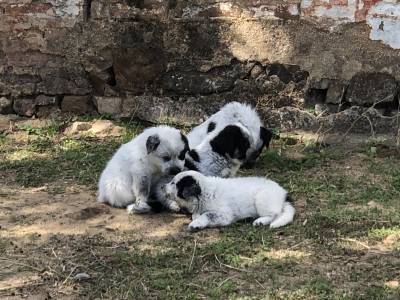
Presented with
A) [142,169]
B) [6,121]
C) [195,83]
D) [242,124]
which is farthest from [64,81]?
[142,169]

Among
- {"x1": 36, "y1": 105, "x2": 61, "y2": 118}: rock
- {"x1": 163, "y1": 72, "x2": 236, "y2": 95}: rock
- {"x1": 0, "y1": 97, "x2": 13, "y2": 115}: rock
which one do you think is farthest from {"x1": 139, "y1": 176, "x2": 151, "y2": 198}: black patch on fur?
{"x1": 0, "y1": 97, "x2": 13, "y2": 115}: rock

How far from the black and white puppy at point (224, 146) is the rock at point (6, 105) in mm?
2761

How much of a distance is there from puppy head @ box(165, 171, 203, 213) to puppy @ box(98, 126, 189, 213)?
0.69 feet

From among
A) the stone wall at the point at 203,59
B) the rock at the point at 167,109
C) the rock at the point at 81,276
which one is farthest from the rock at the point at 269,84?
the rock at the point at 81,276

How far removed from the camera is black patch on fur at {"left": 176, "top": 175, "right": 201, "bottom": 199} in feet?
17.9

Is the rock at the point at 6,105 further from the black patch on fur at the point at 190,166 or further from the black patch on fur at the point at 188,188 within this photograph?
the black patch on fur at the point at 188,188

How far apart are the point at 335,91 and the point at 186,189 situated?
2934 mm

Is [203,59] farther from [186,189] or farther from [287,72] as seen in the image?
[186,189]

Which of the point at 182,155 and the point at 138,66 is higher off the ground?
the point at 138,66

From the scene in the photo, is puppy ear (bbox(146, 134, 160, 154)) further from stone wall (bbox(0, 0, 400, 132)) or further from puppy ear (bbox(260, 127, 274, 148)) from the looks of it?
stone wall (bbox(0, 0, 400, 132))

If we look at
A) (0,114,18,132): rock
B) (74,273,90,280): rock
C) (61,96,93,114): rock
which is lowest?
(74,273,90,280): rock

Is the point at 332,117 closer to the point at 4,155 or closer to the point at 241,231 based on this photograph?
the point at 241,231

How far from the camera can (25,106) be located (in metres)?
8.37

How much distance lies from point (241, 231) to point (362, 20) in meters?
3.32
